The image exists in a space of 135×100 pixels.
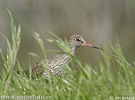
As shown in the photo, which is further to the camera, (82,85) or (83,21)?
(83,21)

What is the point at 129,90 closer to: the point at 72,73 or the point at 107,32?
the point at 72,73

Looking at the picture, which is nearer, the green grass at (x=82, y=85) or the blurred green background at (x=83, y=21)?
the green grass at (x=82, y=85)

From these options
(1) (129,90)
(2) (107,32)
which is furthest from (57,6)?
(1) (129,90)

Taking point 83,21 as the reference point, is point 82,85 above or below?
below

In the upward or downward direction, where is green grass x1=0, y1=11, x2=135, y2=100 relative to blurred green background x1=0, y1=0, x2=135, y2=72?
downward

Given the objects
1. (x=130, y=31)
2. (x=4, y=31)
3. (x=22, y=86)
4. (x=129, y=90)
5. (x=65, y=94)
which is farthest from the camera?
(x=4, y=31)

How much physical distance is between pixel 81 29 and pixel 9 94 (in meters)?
8.30

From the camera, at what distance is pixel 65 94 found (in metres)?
4.15

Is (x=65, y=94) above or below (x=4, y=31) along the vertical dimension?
below

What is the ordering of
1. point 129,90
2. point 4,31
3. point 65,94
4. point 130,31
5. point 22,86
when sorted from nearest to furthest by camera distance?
point 129,90 < point 65,94 < point 22,86 < point 130,31 < point 4,31

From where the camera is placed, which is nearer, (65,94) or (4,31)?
(65,94)

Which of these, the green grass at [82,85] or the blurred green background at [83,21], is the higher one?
the blurred green background at [83,21]

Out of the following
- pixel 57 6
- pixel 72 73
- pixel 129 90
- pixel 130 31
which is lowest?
pixel 129 90

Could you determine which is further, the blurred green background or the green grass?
the blurred green background
